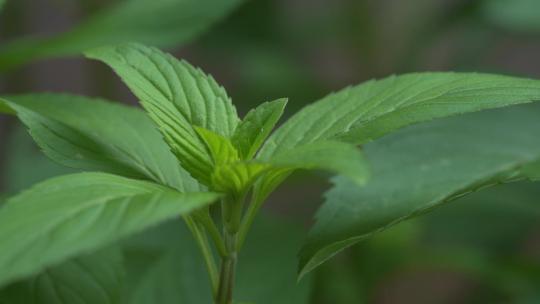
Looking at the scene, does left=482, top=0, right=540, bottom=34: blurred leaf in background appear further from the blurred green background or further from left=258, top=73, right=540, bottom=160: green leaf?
left=258, top=73, right=540, bottom=160: green leaf

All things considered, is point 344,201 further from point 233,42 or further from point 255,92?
point 233,42

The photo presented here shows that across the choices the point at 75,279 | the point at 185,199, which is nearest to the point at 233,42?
the point at 75,279

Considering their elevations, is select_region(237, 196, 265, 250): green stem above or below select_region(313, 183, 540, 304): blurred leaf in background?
below

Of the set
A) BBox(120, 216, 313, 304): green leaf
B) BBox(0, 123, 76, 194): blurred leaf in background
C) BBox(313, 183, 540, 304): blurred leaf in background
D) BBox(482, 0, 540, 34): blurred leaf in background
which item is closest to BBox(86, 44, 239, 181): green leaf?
BBox(120, 216, 313, 304): green leaf

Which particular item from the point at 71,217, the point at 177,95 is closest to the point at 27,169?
the point at 177,95

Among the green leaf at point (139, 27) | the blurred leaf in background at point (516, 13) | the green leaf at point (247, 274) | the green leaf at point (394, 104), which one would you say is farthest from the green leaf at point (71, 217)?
the blurred leaf in background at point (516, 13)

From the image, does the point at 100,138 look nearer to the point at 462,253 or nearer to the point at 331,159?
the point at 331,159
